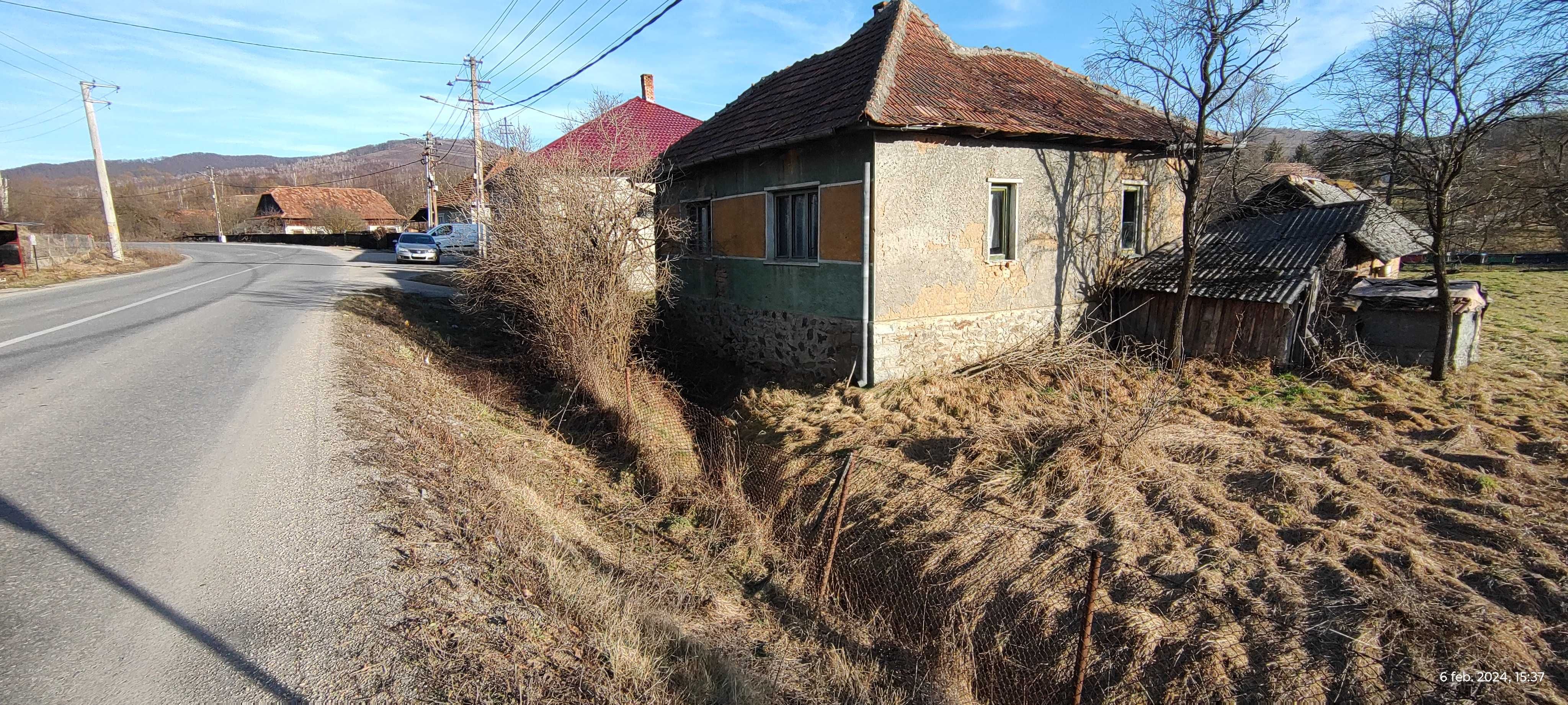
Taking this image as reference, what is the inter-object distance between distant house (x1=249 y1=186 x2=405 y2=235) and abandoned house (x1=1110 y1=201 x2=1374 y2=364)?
60329mm

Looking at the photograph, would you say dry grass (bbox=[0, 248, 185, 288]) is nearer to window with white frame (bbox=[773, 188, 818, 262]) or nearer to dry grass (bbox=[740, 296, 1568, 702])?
window with white frame (bbox=[773, 188, 818, 262])

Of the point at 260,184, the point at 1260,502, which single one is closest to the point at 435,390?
the point at 1260,502

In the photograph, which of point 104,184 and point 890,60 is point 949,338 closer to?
point 890,60

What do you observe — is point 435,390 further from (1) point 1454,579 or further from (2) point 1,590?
(1) point 1454,579

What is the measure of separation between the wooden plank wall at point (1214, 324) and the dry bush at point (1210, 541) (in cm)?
107

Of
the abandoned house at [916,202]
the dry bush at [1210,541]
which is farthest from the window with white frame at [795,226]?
the dry bush at [1210,541]

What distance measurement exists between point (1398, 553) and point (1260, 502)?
40.3 inches

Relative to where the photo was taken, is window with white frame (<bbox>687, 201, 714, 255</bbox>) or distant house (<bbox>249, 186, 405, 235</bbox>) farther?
distant house (<bbox>249, 186, 405, 235</bbox>)

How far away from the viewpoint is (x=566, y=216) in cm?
1052

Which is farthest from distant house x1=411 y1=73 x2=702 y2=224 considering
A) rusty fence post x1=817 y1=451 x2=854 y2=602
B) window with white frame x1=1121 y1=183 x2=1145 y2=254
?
window with white frame x1=1121 y1=183 x2=1145 y2=254

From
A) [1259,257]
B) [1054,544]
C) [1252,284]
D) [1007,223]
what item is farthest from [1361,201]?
[1054,544]

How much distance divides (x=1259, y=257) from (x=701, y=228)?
9.36m

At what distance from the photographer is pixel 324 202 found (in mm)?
59469

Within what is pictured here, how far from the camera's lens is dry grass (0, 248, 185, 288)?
697 inches
